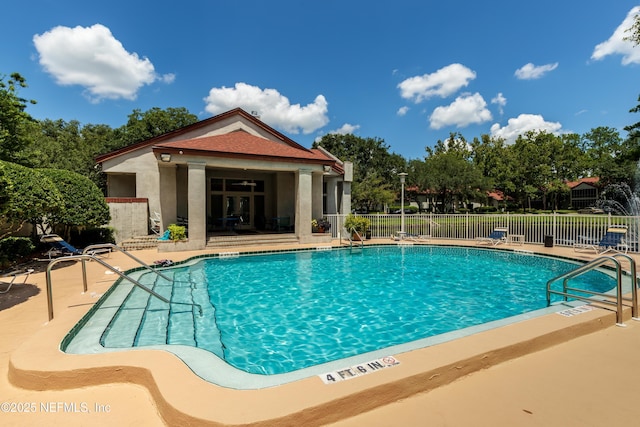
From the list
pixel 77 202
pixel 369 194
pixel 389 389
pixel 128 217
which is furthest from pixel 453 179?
pixel 389 389

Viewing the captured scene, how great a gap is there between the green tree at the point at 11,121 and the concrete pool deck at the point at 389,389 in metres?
16.2

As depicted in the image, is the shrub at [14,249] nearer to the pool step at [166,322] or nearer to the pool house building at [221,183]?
the pool house building at [221,183]

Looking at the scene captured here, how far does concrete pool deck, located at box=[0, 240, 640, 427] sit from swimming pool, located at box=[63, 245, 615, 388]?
482 mm

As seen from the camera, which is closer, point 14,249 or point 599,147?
point 14,249

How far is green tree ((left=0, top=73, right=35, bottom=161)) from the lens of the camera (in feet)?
46.0

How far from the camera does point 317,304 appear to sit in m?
7.19

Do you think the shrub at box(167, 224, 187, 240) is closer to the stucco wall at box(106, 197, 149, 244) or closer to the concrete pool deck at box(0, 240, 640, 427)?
the stucco wall at box(106, 197, 149, 244)

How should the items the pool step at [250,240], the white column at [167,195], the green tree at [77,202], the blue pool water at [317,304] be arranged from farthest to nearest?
the white column at [167,195] < the pool step at [250,240] < the green tree at [77,202] < the blue pool water at [317,304]

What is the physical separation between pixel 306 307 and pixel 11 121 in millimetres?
17697

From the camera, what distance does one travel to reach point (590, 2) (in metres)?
11.1

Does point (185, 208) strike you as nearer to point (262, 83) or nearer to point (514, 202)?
point (262, 83)

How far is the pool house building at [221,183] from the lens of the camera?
45.4 feet

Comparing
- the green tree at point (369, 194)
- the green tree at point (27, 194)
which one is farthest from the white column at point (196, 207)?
the green tree at point (369, 194)

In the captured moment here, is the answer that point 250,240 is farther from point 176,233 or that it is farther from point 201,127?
point 201,127
